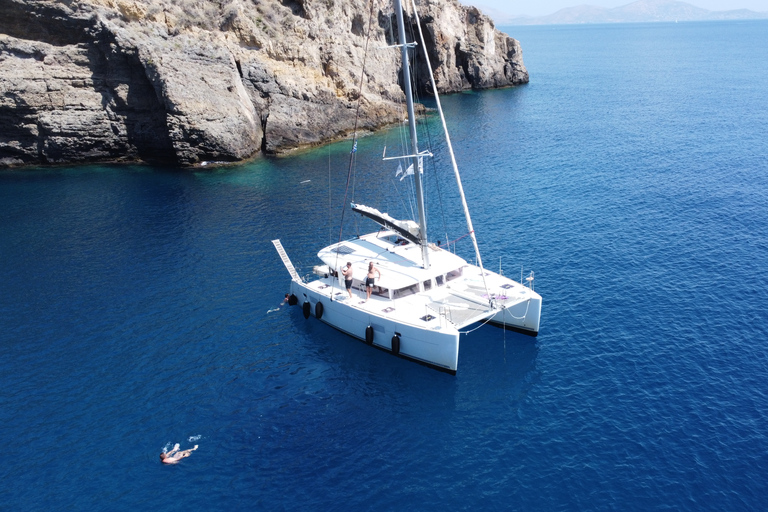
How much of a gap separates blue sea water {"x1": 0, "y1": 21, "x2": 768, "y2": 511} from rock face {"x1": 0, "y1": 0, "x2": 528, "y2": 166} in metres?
9.32

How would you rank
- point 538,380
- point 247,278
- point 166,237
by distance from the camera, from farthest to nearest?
point 166,237
point 247,278
point 538,380

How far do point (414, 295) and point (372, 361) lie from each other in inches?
183

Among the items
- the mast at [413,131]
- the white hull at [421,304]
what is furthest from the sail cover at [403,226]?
the white hull at [421,304]

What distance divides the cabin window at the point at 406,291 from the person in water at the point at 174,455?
13.9 metres

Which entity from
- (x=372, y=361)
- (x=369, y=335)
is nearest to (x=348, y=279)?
(x=369, y=335)

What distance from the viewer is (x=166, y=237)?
49531 millimetres

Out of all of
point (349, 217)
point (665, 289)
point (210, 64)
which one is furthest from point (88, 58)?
point (665, 289)

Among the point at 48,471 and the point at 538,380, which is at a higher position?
the point at 538,380

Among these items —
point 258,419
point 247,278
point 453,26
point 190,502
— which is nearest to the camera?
point 190,502

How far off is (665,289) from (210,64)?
5653 centimetres

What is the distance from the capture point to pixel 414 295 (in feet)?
114

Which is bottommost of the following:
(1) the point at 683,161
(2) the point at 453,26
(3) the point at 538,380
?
(3) the point at 538,380

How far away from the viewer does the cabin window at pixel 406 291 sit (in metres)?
34.5

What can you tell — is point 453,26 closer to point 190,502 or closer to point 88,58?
point 88,58
